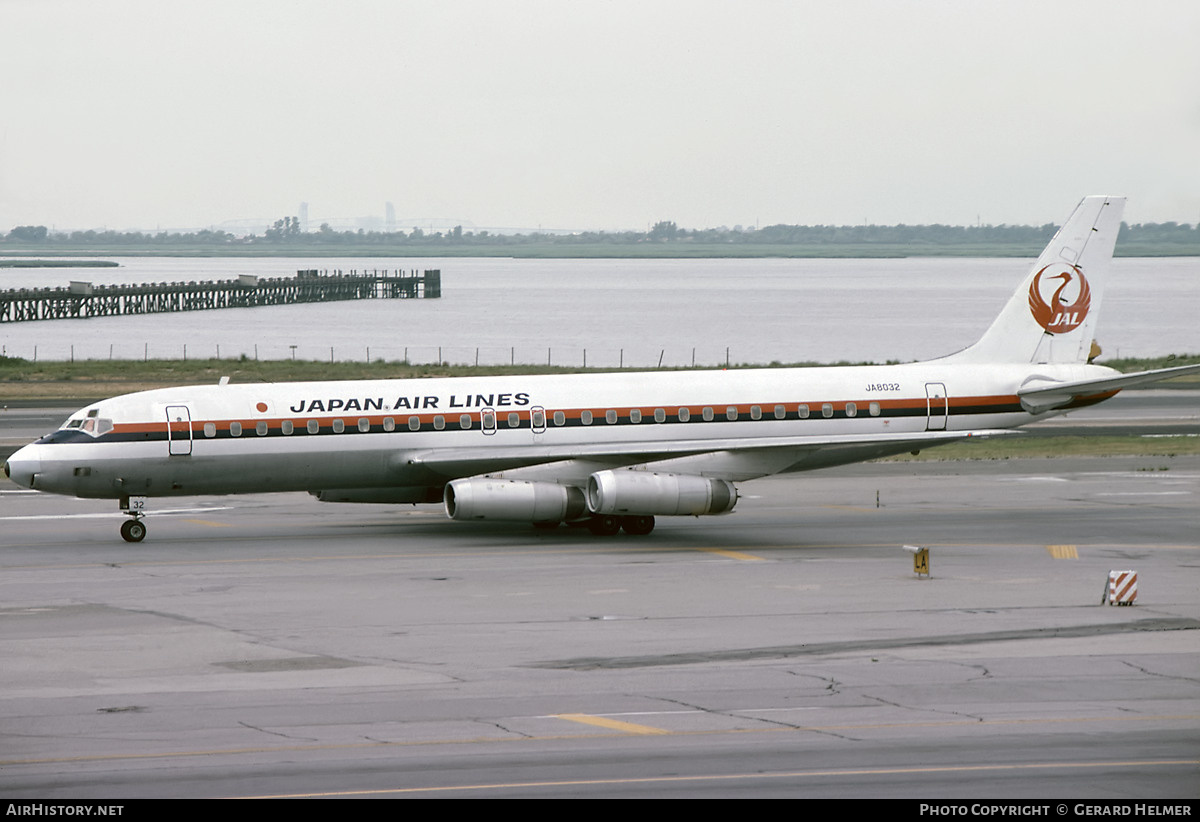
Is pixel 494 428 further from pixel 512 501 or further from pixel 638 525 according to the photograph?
pixel 638 525

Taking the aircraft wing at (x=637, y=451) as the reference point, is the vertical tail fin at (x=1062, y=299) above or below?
above

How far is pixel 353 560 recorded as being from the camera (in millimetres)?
34438

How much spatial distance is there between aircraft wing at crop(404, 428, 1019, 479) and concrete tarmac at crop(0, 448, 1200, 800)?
6.09ft

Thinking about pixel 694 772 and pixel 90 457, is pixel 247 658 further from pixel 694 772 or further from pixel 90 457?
pixel 90 457

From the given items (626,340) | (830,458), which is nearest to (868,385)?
(830,458)

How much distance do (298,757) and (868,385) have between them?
83.6 ft

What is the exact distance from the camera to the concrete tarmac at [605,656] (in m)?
17.3

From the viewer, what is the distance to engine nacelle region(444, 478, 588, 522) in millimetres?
36062

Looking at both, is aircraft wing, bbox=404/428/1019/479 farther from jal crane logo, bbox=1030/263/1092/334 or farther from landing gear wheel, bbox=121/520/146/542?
landing gear wheel, bbox=121/520/146/542

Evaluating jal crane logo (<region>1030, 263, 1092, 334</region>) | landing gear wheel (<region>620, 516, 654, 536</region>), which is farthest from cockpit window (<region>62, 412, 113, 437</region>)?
jal crane logo (<region>1030, 263, 1092, 334</region>)

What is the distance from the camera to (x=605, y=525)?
126 ft

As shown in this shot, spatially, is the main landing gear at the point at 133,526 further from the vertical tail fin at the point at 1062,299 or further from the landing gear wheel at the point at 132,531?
the vertical tail fin at the point at 1062,299

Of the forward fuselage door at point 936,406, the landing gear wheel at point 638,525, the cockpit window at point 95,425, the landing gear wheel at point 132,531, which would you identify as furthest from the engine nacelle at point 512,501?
Result: the forward fuselage door at point 936,406

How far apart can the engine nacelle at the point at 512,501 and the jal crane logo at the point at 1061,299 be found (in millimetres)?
14967
